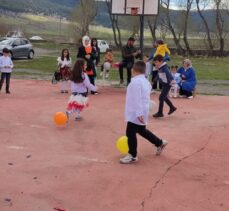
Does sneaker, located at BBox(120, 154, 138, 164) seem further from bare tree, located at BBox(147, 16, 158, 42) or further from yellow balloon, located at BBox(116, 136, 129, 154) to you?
bare tree, located at BBox(147, 16, 158, 42)

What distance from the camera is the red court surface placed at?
6.07m

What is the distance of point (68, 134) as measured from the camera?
9.64 metres

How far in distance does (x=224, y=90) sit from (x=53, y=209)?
14156mm

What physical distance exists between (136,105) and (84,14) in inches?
2322

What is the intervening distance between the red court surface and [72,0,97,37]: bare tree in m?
53.5

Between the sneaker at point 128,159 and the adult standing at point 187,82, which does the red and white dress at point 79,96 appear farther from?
the adult standing at point 187,82

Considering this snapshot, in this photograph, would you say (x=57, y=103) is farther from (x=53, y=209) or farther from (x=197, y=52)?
(x=197, y=52)

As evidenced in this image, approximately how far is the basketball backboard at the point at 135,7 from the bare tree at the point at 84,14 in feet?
153

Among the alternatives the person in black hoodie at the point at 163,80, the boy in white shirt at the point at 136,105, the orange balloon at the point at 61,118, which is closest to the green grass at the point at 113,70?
the person in black hoodie at the point at 163,80

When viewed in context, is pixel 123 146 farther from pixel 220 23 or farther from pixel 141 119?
pixel 220 23

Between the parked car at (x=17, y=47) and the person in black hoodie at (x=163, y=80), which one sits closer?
the person in black hoodie at (x=163, y=80)

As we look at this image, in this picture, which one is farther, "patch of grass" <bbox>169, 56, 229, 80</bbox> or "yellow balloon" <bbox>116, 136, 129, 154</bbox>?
"patch of grass" <bbox>169, 56, 229, 80</bbox>

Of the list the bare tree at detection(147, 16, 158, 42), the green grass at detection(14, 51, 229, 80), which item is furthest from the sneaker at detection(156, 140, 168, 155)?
the bare tree at detection(147, 16, 158, 42)

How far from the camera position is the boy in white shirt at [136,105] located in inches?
294
